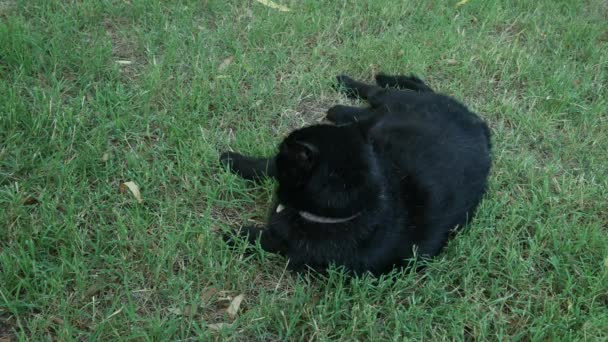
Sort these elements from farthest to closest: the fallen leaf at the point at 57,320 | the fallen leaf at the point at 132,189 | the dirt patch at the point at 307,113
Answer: the dirt patch at the point at 307,113 < the fallen leaf at the point at 132,189 < the fallen leaf at the point at 57,320

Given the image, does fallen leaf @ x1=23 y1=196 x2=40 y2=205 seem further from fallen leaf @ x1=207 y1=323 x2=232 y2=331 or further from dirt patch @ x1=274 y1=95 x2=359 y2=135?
dirt patch @ x1=274 y1=95 x2=359 y2=135

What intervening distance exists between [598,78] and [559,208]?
1446 mm

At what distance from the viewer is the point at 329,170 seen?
1.85 meters

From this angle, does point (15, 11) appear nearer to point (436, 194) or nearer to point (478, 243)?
point (436, 194)

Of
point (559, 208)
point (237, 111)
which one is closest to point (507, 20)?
point (559, 208)

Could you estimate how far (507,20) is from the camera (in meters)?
4.01

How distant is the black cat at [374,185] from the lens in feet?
6.16

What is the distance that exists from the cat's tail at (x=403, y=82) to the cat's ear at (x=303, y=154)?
1.38 m

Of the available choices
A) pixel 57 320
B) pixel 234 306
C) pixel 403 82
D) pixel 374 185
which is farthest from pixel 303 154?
pixel 403 82

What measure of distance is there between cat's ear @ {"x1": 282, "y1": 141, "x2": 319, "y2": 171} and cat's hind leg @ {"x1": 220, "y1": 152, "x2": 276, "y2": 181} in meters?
0.55

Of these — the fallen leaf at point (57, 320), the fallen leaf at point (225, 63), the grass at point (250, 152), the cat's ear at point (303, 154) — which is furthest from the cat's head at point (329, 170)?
the fallen leaf at point (225, 63)

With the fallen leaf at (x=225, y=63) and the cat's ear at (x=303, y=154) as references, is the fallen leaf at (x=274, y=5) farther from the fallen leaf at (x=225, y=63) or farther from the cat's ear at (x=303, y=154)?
the cat's ear at (x=303, y=154)

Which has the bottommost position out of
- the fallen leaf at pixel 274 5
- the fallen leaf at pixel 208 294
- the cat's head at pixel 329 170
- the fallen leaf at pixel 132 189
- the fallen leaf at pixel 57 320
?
the fallen leaf at pixel 57 320

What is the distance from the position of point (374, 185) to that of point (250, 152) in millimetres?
928
